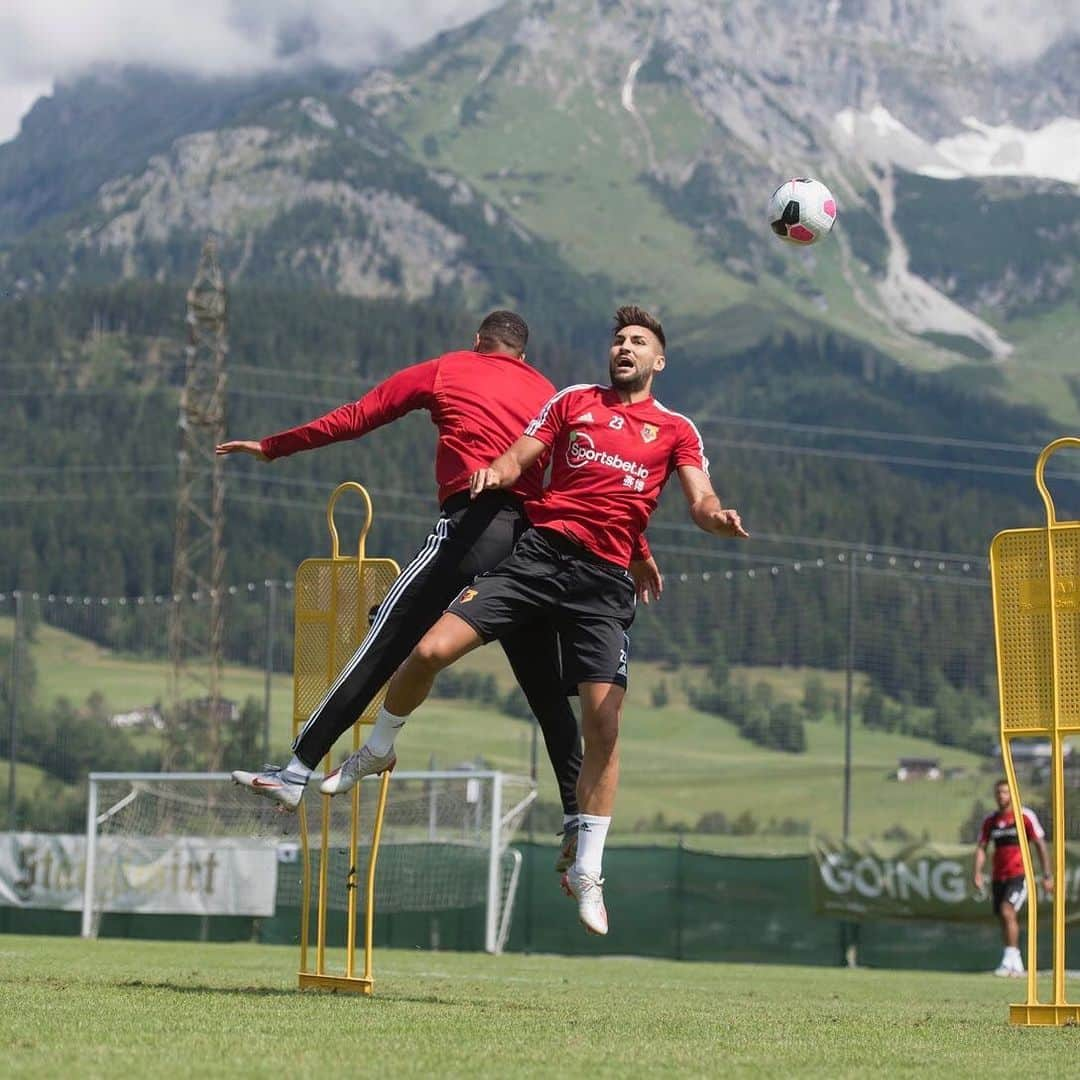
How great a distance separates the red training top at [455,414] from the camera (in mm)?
9008

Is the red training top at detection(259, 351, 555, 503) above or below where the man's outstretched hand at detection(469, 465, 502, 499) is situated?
above

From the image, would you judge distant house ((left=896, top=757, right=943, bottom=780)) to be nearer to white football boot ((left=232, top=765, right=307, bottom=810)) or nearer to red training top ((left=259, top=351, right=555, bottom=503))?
red training top ((left=259, top=351, right=555, bottom=503))

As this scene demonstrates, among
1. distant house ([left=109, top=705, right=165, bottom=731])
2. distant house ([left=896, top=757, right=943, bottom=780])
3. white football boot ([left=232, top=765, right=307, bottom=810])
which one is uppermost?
distant house ([left=109, top=705, right=165, bottom=731])

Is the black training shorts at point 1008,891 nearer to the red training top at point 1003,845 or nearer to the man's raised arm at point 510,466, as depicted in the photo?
the red training top at point 1003,845

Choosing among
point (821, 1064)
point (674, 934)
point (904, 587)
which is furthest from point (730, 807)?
point (821, 1064)

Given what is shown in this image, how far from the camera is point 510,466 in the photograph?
857cm

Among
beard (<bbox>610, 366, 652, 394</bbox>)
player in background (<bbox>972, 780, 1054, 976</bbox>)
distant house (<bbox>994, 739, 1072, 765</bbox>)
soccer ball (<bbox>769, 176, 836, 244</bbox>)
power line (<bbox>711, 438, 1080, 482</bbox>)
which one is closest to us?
beard (<bbox>610, 366, 652, 394</bbox>)

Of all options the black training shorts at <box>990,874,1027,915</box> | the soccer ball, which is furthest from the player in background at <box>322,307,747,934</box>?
the black training shorts at <box>990,874,1027,915</box>

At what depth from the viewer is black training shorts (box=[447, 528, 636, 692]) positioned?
28.1ft

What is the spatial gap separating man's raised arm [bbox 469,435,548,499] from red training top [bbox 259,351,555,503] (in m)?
0.23

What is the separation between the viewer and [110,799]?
985 inches

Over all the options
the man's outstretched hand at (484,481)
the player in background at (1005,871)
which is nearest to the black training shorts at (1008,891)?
the player in background at (1005,871)

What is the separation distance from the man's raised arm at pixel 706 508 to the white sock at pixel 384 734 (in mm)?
1543

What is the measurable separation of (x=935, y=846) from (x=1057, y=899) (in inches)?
567
